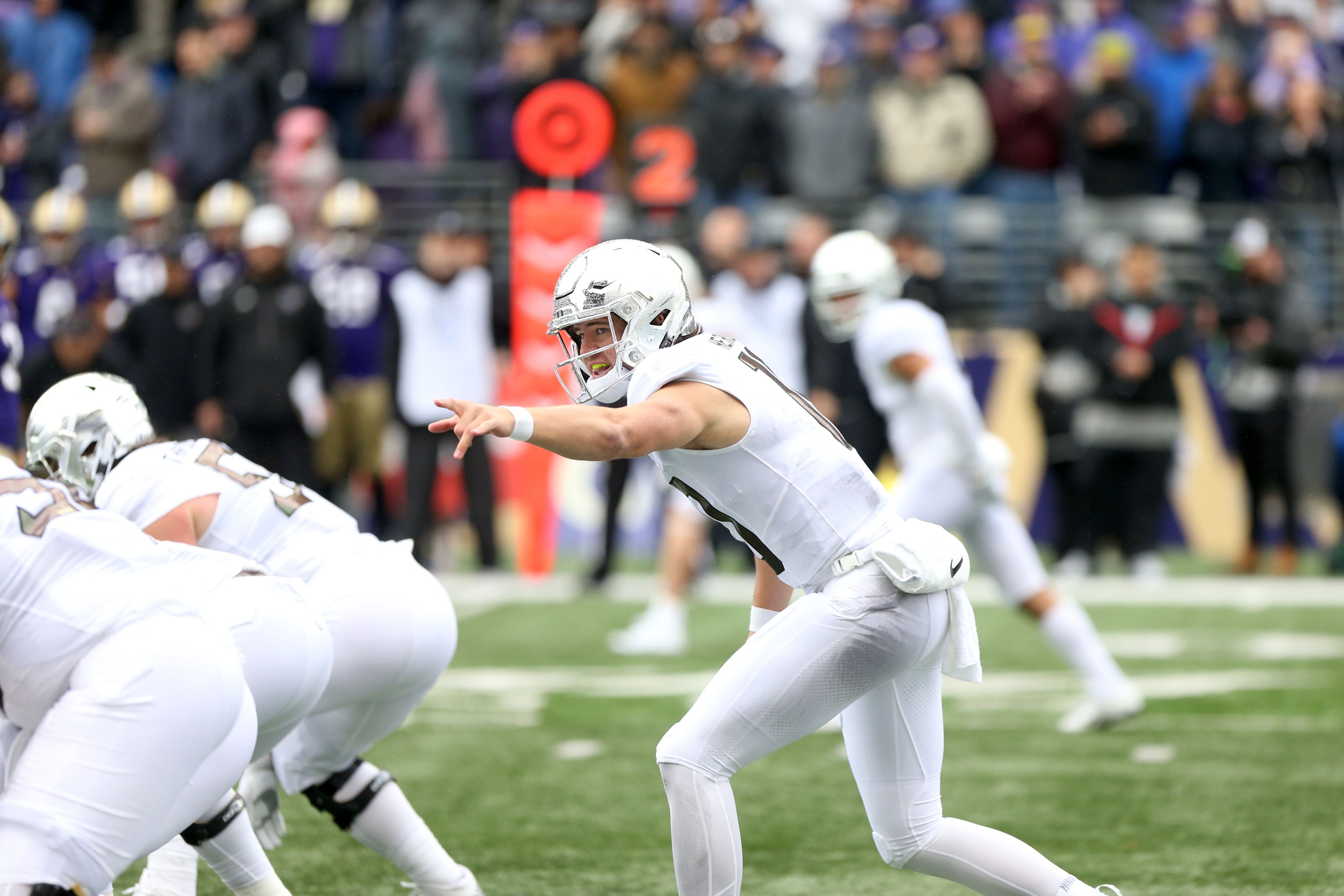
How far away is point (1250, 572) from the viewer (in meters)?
12.5

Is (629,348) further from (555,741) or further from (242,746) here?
(555,741)

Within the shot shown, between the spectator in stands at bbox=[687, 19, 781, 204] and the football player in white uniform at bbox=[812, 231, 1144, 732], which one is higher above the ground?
the spectator in stands at bbox=[687, 19, 781, 204]

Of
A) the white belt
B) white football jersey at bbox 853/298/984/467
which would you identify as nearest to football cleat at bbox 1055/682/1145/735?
white football jersey at bbox 853/298/984/467

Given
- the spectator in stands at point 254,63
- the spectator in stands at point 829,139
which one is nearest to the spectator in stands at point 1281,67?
the spectator in stands at point 829,139

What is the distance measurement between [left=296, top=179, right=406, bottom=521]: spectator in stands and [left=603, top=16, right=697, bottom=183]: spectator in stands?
2.27m

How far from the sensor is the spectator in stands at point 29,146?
14.7 metres

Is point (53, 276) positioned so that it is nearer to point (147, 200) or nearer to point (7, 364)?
point (147, 200)

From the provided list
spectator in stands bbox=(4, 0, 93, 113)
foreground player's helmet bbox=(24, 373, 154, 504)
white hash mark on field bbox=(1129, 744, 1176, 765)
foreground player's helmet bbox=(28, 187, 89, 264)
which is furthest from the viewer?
spectator in stands bbox=(4, 0, 93, 113)

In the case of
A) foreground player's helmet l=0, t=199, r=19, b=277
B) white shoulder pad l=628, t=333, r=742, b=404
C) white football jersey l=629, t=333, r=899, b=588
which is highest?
foreground player's helmet l=0, t=199, r=19, b=277

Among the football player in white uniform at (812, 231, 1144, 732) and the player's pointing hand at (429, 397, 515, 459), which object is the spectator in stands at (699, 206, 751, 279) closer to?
the football player in white uniform at (812, 231, 1144, 732)

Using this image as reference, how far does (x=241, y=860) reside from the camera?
3.89 metres

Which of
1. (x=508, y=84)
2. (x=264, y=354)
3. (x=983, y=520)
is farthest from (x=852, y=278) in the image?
(x=508, y=84)

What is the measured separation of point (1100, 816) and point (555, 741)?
Answer: 2.21 meters

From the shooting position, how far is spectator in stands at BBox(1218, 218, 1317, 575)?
12508mm
